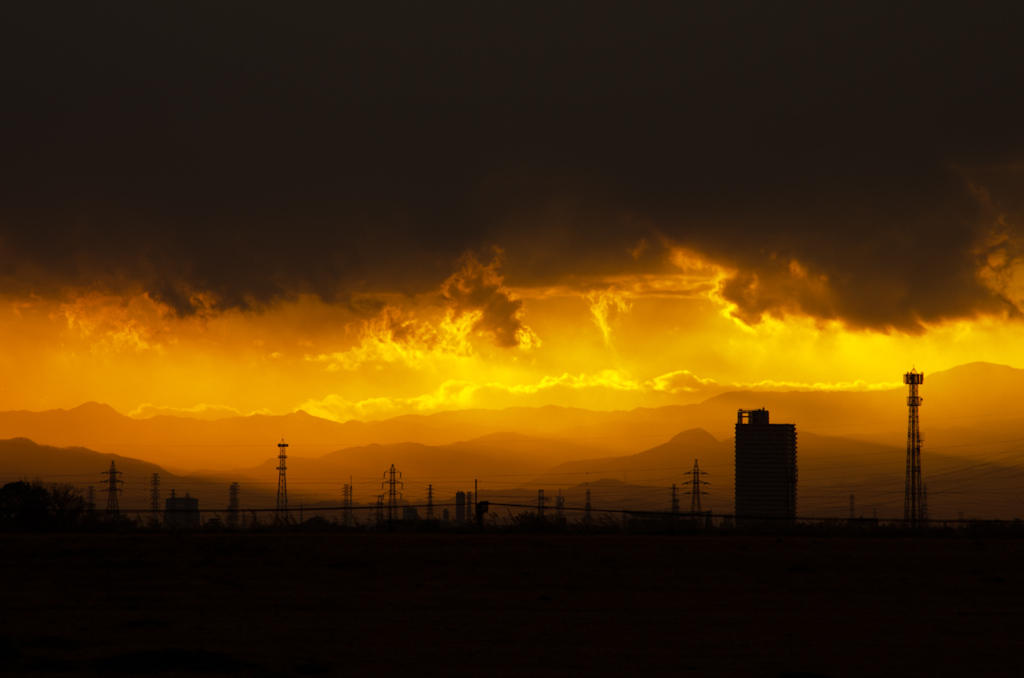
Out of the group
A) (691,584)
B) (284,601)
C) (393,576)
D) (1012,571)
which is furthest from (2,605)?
(1012,571)

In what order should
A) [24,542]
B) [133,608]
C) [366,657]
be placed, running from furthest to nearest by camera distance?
[24,542]
[133,608]
[366,657]

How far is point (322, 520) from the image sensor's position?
38.1 metres

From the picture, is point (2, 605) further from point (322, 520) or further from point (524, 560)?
point (322, 520)

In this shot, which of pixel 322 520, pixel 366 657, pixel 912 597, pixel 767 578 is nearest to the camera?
pixel 366 657

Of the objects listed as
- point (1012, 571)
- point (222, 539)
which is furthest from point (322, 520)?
point (1012, 571)

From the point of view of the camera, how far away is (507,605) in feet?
75.5

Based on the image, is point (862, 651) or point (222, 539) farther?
point (222, 539)

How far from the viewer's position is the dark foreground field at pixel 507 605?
711 inches

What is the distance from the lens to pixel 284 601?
918 inches

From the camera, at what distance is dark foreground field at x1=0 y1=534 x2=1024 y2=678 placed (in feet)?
59.2

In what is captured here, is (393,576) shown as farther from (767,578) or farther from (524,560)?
(767,578)

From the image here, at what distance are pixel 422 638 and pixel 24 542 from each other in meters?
15.0

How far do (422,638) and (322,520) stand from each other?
62.9ft

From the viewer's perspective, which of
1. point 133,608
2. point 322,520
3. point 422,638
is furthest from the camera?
point 322,520
